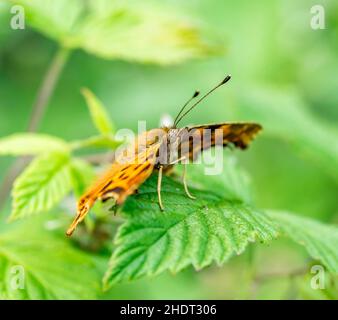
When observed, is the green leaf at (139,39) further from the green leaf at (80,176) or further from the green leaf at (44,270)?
the green leaf at (44,270)

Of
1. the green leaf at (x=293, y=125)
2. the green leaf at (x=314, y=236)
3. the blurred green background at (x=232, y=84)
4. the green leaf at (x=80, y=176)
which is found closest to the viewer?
the green leaf at (x=314, y=236)

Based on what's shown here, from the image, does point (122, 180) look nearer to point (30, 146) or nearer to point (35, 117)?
point (30, 146)

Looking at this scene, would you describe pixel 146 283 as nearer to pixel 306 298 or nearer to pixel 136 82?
pixel 306 298

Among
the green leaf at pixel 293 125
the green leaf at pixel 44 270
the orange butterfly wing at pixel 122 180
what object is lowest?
the green leaf at pixel 44 270

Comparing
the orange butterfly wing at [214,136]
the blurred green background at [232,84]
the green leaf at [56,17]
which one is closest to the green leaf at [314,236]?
the orange butterfly wing at [214,136]

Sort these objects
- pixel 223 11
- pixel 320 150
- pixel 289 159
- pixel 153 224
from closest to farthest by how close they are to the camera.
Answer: pixel 153 224
pixel 320 150
pixel 289 159
pixel 223 11

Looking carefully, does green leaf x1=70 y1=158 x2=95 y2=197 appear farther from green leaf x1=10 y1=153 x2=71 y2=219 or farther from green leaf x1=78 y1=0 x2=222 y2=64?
green leaf x1=78 y1=0 x2=222 y2=64
